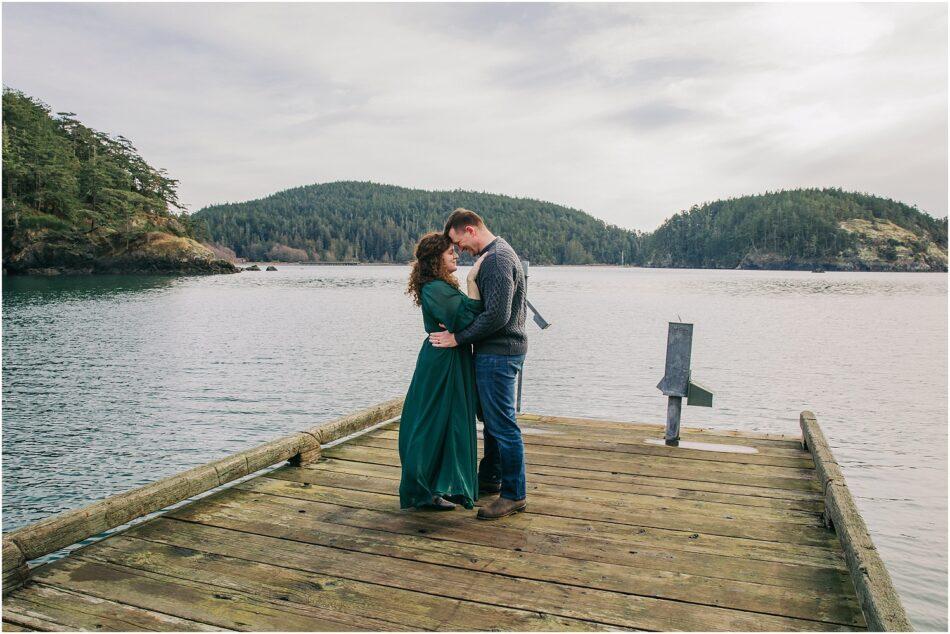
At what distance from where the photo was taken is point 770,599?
10.9 ft

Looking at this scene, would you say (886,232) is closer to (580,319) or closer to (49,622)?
(580,319)

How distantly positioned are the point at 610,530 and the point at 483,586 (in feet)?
3.85

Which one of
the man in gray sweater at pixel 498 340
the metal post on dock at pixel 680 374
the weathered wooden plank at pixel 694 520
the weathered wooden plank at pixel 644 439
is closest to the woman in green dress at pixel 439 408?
the man in gray sweater at pixel 498 340

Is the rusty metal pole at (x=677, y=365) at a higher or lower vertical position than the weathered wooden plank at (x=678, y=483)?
higher

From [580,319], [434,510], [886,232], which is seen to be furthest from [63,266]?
[886,232]

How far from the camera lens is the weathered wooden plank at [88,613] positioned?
9.76 ft

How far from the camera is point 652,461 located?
19.6 feet

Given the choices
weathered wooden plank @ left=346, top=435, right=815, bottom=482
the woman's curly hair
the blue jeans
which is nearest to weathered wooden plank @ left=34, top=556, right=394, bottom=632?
the blue jeans

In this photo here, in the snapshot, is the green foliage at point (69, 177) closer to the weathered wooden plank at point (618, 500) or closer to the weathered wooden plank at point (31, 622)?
the weathered wooden plank at point (618, 500)

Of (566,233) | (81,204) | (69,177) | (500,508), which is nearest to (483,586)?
(500,508)

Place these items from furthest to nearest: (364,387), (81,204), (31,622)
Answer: (81,204)
(364,387)
(31,622)

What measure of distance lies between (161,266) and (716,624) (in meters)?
82.9

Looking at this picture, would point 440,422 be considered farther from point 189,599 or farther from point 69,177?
point 69,177

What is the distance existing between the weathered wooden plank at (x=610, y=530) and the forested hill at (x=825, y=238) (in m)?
187
